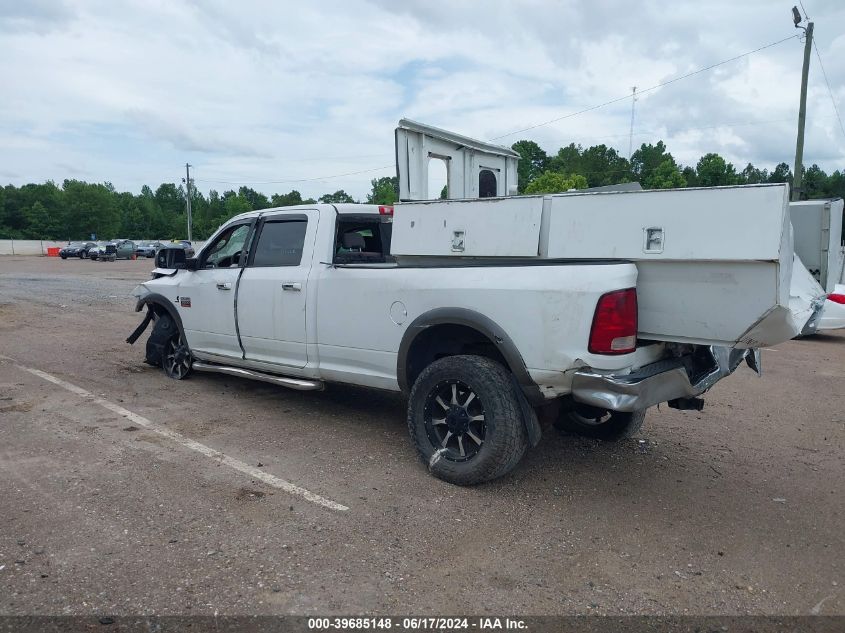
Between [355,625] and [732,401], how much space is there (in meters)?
5.50

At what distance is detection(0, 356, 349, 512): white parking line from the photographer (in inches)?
161

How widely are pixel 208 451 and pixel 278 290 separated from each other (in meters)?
1.49

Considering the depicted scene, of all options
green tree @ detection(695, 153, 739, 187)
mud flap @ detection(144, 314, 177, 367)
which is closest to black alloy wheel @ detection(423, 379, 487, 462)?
mud flap @ detection(144, 314, 177, 367)

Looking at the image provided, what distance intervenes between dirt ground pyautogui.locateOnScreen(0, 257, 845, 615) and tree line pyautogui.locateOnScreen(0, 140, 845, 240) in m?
46.7

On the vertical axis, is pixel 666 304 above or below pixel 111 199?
below

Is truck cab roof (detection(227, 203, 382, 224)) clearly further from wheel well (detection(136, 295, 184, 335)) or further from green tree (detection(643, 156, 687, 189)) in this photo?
green tree (detection(643, 156, 687, 189))

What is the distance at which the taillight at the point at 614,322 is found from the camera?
12.0ft

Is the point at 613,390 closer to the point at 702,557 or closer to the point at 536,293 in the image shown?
Answer: the point at 536,293

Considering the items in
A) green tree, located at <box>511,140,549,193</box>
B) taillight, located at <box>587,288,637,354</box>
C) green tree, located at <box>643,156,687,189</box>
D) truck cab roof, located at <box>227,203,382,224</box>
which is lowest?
taillight, located at <box>587,288,637,354</box>

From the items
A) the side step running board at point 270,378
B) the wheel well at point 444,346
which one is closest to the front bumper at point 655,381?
the wheel well at point 444,346

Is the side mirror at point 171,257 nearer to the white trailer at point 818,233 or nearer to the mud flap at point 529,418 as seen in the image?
the mud flap at point 529,418

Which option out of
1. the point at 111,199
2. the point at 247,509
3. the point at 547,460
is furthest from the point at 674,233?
the point at 111,199

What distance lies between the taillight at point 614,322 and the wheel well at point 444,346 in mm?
735

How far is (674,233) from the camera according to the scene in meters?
Result: 3.55
